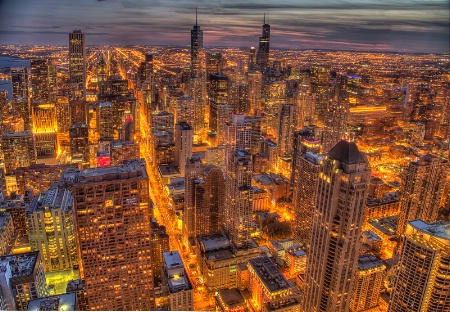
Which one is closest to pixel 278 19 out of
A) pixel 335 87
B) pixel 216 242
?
pixel 216 242

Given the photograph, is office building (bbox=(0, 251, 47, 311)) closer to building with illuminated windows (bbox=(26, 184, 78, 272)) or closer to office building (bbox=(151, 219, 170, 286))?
building with illuminated windows (bbox=(26, 184, 78, 272))

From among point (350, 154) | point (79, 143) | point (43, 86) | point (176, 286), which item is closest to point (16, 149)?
point (79, 143)

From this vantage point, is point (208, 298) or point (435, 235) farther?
point (208, 298)

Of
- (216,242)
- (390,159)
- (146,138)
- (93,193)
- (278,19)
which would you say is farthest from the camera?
(146,138)

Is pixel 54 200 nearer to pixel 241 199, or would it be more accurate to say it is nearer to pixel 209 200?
pixel 209 200

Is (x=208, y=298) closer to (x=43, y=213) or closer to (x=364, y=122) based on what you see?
(x=43, y=213)

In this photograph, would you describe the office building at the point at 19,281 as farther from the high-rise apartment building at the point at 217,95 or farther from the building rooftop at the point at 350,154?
the high-rise apartment building at the point at 217,95

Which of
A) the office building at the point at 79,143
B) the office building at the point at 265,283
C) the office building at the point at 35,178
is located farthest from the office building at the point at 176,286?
the office building at the point at 79,143

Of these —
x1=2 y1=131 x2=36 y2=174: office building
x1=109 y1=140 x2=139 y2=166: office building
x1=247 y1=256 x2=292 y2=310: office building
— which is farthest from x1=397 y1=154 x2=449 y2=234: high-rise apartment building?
x1=2 y1=131 x2=36 y2=174: office building
